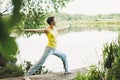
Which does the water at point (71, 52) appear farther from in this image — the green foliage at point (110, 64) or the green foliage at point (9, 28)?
the green foliage at point (9, 28)

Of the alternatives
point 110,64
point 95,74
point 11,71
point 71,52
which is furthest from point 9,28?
point 71,52

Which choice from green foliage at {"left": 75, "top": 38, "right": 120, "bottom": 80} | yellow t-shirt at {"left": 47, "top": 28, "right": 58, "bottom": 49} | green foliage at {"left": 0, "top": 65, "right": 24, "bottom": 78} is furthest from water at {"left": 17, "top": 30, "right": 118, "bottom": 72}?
yellow t-shirt at {"left": 47, "top": 28, "right": 58, "bottom": 49}

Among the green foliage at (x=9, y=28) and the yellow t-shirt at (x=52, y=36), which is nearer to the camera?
the green foliage at (x=9, y=28)

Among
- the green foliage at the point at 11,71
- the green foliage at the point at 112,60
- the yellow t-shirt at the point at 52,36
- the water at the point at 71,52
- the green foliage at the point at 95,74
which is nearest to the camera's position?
the green foliage at the point at 112,60

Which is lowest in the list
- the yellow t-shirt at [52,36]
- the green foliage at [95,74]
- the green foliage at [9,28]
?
the green foliage at [95,74]

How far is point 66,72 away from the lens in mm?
7992

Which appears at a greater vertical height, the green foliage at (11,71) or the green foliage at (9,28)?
the green foliage at (9,28)

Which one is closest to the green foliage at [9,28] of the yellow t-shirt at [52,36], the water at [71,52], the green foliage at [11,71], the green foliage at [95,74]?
the water at [71,52]

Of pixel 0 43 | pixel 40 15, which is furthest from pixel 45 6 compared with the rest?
pixel 0 43

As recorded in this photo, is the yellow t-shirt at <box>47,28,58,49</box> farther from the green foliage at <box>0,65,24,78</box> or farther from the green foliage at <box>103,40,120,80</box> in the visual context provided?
the green foliage at <box>0,65,24,78</box>

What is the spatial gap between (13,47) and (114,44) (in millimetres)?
6281

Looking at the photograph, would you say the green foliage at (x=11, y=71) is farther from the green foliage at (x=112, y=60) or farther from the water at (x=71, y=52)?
the green foliage at (x=112, y=60)

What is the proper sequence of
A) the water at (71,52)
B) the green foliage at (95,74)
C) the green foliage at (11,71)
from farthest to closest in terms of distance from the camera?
the green foliage at (11,71), the water at (71,52), the green foliage at (95,74)

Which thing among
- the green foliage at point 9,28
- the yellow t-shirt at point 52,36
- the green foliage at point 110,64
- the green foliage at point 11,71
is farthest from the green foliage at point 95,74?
the green foliage at point 9,28
